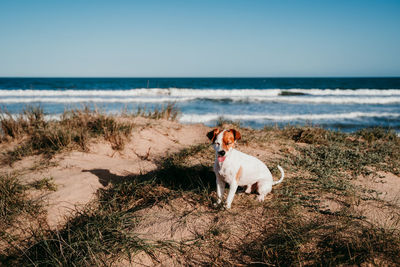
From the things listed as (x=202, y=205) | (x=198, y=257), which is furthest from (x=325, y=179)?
(x=198, y=257)

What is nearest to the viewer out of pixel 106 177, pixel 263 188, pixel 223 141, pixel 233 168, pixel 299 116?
pixel 223 141

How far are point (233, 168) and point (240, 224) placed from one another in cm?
65

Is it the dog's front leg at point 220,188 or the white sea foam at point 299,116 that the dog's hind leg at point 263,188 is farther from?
the white sea foam at point 299,116

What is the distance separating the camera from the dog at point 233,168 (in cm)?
267

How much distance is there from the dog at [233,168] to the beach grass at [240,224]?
0.22 metres

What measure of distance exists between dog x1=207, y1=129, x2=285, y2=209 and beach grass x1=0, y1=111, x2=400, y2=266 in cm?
22

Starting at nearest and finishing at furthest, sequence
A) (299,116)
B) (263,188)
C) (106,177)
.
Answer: (263,188) → (106,177) → (299,116)

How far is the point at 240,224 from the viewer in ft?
8.98

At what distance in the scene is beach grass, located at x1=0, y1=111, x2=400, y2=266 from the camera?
221 centimetres

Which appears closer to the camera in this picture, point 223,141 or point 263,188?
point 223,141

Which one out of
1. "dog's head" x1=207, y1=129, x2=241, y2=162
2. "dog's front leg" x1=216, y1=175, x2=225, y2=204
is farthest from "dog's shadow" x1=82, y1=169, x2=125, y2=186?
"dog's head" x1=207, y1=129, x2=241, y2=162

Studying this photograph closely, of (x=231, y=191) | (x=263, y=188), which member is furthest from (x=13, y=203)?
(x=263, y=188)

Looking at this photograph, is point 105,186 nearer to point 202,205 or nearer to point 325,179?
point 202,205

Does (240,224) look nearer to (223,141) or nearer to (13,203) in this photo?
(223,141)
